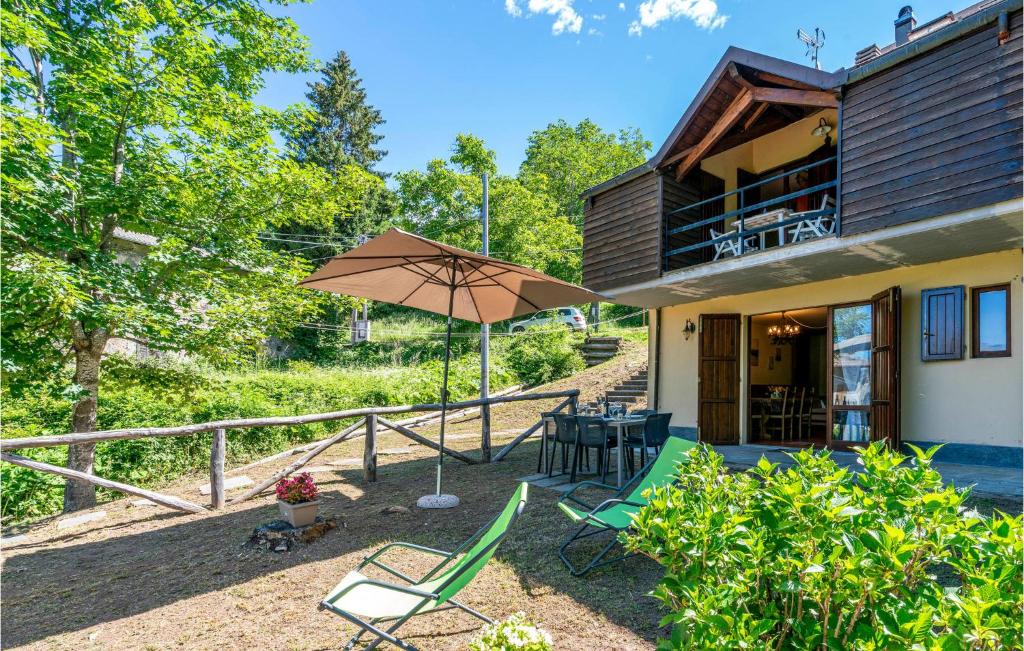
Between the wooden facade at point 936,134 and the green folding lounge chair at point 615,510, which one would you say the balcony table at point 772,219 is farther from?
the green folding lounge chair at point 615,510

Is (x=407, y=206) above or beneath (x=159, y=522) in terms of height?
above

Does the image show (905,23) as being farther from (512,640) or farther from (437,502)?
(512,640)

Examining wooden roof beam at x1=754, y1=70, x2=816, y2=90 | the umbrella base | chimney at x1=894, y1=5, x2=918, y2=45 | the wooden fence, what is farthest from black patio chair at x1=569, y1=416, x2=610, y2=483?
chimney at x1=894, y1=5, x2=918, y2=45

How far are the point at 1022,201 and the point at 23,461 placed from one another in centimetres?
1001

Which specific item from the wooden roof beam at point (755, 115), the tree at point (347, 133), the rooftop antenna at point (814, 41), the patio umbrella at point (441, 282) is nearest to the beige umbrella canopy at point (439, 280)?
the patio umbrella at point (441, 282)

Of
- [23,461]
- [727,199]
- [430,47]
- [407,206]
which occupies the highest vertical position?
[430,47]

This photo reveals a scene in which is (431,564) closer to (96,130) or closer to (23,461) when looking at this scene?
(23,461)

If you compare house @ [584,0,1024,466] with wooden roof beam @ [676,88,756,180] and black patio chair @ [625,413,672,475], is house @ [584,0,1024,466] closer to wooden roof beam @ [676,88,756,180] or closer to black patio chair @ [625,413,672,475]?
wooden roof beam @ [676,88,756,180]

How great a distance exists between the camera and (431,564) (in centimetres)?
400

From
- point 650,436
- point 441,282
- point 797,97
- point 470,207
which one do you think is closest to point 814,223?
point 797,97

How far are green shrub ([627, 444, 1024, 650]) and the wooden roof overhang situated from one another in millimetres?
→ 7119

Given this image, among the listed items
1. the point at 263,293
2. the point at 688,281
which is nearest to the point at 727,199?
the point at 688,281

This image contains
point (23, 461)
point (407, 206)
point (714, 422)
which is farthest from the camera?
point (407, 206)

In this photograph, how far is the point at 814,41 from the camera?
36.0 feet
